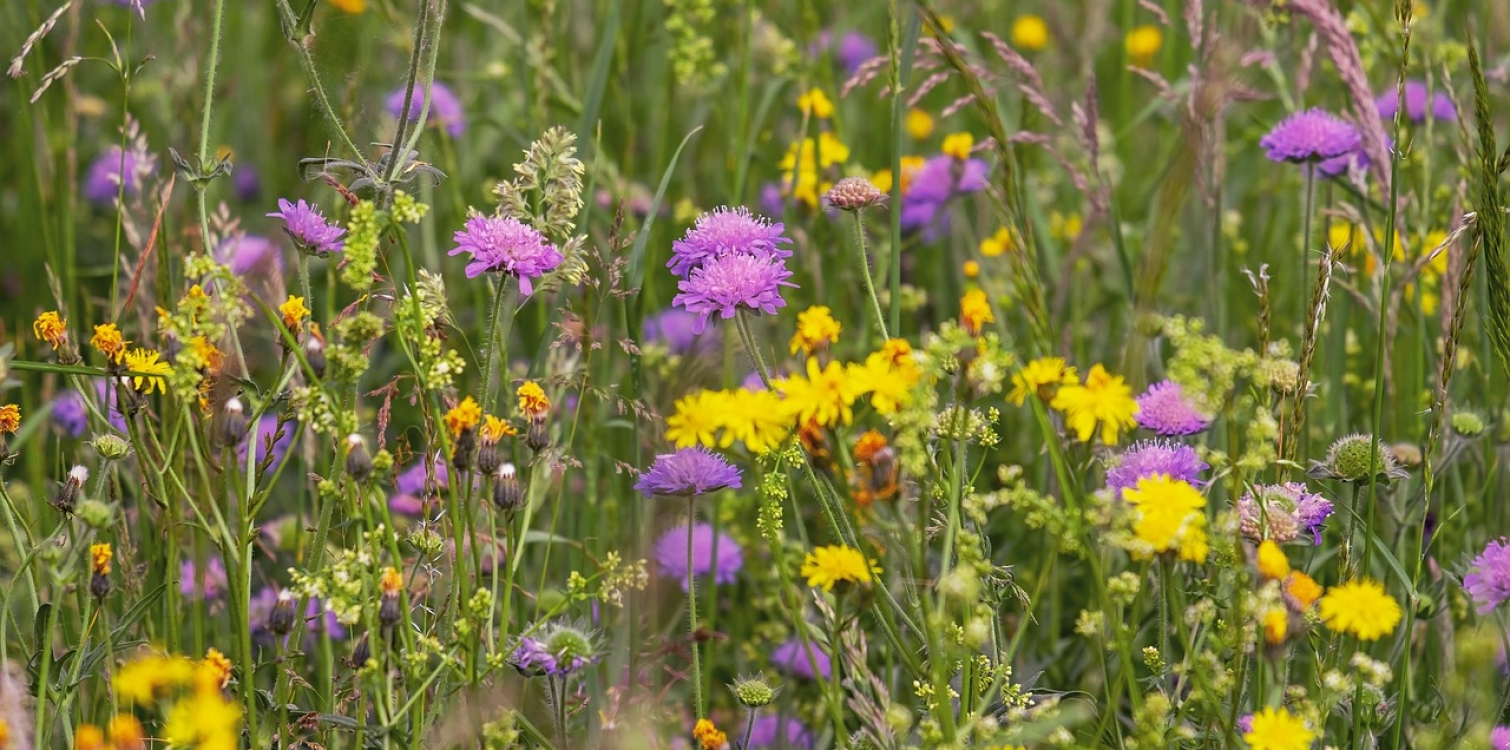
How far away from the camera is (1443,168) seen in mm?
3420

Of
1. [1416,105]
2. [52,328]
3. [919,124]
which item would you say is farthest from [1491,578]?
[919,124]

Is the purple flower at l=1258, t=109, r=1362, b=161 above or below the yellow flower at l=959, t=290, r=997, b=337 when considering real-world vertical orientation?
above

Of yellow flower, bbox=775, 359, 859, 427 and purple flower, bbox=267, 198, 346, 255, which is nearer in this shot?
yellow flower, bbox=775, 359, 859, 427

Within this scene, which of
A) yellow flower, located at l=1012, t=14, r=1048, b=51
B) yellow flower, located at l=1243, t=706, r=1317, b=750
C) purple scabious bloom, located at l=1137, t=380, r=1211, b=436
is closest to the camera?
yellow flower, located at l=1243, t=706, r=1317, b=750

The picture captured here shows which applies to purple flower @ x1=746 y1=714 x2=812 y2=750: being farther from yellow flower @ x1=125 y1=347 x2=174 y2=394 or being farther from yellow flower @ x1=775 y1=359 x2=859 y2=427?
yellow flower @ x1=125 y1=347 x2=174 y2=394

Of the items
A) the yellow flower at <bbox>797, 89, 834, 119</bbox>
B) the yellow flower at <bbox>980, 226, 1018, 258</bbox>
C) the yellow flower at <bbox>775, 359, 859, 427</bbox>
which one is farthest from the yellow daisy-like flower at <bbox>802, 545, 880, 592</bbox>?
the yellow flower at <bbox>980, 226, 1018, 258</bbox>

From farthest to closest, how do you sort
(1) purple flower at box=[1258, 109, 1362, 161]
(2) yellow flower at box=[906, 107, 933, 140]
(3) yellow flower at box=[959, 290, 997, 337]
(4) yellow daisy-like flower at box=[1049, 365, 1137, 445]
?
(2) yellow flower at box=[906, 107, 933, 140]
(1) purple flower at box=[1258, 109, 1362, 161]
(3) yellow flower at box=[959, 290, 997, 337]
(4) yellow daisy-like flower at box=[1049, 365, 1137, 445]

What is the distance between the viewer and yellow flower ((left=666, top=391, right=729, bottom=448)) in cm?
130

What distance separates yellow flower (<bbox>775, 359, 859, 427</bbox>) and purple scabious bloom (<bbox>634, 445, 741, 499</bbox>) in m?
0.32

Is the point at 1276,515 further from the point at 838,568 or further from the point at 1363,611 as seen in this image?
the point at 838,568

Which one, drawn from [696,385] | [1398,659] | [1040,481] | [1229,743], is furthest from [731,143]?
[1229,743]

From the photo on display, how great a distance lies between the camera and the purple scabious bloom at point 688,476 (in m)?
1.61

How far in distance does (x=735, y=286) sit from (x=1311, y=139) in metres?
1.16

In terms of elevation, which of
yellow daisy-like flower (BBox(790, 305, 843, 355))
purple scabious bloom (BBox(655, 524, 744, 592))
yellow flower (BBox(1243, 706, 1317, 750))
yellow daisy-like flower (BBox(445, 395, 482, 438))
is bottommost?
purple scabious bloom (BBox(655, 524, 744, 592))
